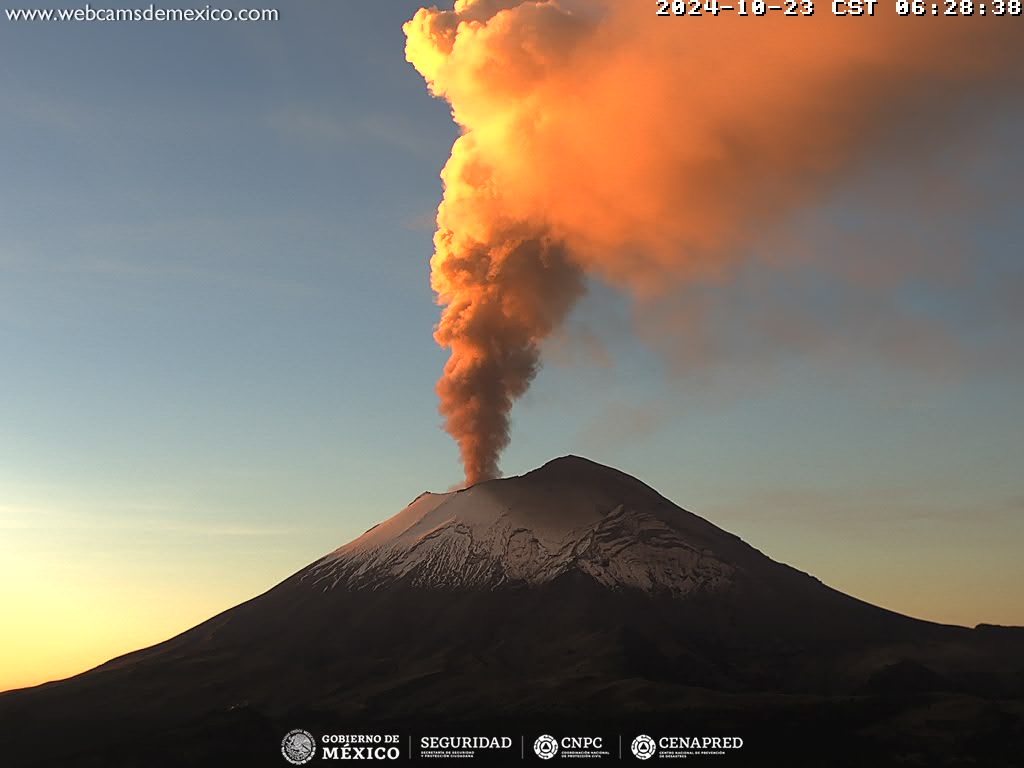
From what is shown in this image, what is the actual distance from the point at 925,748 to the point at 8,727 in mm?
132964

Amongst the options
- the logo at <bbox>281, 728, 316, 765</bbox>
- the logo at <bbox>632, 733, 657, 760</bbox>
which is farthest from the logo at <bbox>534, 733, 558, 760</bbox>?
the logo at <bbox>281, 728, 316, 765</bbox>

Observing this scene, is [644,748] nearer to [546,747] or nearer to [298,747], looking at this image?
[546,747]

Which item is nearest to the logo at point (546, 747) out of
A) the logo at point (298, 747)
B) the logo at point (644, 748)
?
the logo at point (644, 748)

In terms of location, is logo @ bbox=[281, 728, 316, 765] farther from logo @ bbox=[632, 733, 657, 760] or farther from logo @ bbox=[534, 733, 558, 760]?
logo @ bbox=[632, 733, 657, 760]

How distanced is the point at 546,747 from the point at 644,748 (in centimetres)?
1271

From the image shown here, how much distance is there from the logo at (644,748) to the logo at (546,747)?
34.1 feet

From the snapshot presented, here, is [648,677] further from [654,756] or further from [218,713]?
[218,713]

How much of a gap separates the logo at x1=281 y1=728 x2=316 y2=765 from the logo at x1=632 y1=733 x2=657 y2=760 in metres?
42.6

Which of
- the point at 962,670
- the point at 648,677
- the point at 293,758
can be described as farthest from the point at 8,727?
the point at 962,670

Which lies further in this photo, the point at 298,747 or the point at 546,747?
the point at 298,747

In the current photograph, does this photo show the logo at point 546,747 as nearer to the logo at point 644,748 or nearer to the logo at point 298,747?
the logo at point 644,748

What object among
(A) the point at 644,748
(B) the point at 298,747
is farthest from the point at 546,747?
(B) the point at 298,747

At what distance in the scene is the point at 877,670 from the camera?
19050 cm

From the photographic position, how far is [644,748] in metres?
160
